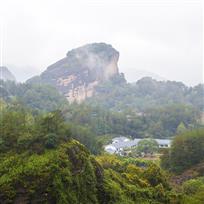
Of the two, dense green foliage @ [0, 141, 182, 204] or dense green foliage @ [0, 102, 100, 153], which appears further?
dense green foliage @ [0, 102, 100, 153]

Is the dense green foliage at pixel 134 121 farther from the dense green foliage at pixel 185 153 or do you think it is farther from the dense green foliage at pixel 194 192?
the dense green foliage at pixel 194 192

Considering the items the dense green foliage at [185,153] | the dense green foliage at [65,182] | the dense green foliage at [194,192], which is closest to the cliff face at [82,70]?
the dense green foliage at [185,153]

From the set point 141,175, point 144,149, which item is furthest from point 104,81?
point 141,175

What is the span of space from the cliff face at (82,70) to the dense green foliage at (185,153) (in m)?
79.2

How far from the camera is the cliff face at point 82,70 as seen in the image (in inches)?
4493

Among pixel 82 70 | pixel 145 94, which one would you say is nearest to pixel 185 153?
pixel 82 70

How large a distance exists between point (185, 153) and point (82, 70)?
280 ft

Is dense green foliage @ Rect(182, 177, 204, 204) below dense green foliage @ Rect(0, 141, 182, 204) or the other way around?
below

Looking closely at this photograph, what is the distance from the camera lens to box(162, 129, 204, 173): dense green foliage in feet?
102

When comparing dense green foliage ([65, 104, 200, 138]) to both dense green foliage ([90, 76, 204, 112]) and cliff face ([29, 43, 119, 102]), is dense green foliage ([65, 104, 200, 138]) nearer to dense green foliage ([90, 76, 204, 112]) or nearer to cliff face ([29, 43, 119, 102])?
dense green foliage ([90, 76, 204, 112])

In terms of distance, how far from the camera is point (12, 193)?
50.0ft

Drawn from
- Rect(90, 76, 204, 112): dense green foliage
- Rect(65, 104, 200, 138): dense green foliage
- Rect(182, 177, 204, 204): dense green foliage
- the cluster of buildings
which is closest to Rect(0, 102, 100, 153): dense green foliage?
Rect(182, 177, 204, 204): dense green foliage

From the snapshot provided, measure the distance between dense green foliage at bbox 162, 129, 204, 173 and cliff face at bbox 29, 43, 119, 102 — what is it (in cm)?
7918

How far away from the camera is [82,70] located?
114750mm
